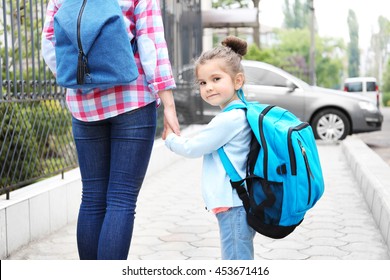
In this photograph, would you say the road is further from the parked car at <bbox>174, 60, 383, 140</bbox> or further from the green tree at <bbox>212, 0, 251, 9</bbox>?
the green tree at <bbox>212, 0, 251, 9</bbox>

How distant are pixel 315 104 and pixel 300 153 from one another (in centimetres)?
1080

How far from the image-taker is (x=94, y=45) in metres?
2.69

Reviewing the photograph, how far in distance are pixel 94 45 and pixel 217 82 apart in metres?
0.52

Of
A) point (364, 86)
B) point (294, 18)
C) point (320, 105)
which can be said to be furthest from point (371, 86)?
point (294, 18)

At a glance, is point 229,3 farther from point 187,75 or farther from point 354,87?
point 187,75

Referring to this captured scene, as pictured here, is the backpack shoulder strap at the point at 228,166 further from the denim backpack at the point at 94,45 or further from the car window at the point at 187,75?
the car window at the point at 187,75

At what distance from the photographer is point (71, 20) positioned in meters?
2.69

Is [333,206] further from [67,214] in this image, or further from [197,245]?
[67,214]

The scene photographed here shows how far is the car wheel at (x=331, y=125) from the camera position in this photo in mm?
13109

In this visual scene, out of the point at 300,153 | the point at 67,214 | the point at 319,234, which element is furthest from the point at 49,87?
the point at 300,153

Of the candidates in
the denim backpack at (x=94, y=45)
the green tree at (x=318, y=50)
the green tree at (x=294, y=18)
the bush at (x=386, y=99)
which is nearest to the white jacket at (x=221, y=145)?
the denim backpack at (x=94, y=45)
